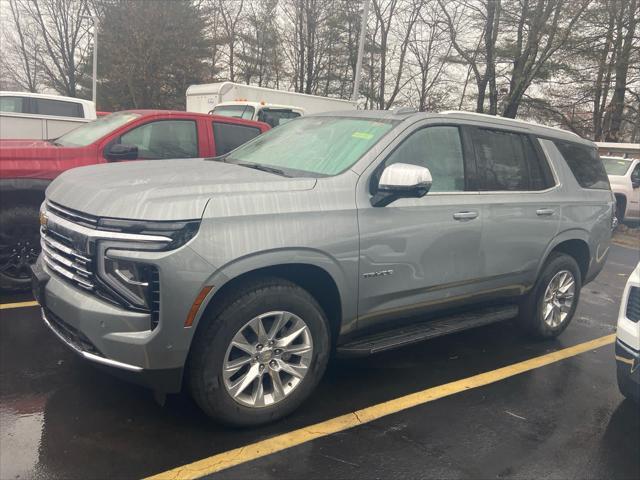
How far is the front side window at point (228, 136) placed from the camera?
6418 mm

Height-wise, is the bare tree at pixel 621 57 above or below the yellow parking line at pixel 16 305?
above

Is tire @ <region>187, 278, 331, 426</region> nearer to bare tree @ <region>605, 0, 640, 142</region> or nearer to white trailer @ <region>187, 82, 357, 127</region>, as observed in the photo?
white trailer @ <region>187, 82, 357, 127</region>

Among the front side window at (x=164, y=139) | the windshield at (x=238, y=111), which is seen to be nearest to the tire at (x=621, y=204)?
the windshield at (x=238, y=111)

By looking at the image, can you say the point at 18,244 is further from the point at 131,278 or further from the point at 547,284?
the point at 547,284

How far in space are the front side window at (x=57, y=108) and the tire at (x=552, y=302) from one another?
9.77 meters

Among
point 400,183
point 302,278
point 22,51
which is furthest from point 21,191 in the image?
point 22,51

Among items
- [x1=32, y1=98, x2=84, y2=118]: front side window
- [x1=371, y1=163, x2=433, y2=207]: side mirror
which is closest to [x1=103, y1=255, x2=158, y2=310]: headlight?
[x1=371, y1=163, x2=433, y2=207]: side mirror

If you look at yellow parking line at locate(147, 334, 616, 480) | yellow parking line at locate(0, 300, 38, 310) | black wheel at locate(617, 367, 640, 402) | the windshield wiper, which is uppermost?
the windshield wiper

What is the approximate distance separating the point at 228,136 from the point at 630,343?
487cm

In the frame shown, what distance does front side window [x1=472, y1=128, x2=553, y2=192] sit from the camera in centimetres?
409

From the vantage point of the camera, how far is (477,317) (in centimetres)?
417

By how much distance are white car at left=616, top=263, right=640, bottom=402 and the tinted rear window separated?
1.60m

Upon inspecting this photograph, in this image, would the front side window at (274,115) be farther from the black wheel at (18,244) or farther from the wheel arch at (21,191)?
the black wheel at (18,244)

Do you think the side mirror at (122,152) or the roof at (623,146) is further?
the roof at (623,146)
